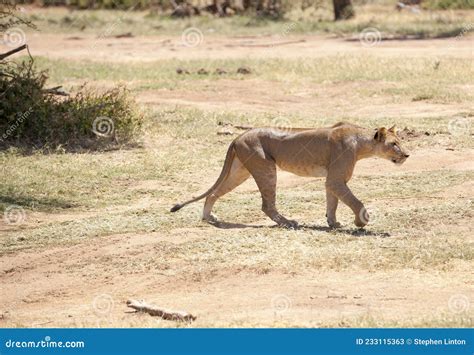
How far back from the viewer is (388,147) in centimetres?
1102

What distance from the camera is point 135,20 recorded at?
3391 centimetres

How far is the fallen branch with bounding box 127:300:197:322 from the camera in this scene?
8430mm

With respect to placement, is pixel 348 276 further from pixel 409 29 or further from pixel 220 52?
pixel 409 29

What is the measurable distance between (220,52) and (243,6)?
9.53 meters

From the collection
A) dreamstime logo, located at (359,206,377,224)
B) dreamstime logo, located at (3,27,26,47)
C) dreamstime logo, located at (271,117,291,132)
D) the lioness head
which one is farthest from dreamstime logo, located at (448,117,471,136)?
dreamstime logo, located at (3,27,26,47)

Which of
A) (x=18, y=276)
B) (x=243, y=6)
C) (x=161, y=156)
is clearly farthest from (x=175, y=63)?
(x=18, y=276)

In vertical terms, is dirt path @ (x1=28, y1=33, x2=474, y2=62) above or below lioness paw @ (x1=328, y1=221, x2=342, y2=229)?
below

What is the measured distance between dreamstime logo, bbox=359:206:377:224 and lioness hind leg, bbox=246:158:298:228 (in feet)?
2.36

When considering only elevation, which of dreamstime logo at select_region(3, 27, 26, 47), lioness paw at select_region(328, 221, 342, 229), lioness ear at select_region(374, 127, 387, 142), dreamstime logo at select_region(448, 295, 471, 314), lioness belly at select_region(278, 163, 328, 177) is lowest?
dreamstime logo at select_region(3, 27, 26, 47)

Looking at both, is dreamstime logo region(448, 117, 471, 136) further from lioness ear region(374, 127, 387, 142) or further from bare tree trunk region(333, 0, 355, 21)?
bare tree trunk region(333, 0, 355, 21)

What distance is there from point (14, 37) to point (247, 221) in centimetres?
1952

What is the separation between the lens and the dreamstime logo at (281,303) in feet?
28.5

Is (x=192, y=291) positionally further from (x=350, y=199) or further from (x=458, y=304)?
(x=458, y=304)

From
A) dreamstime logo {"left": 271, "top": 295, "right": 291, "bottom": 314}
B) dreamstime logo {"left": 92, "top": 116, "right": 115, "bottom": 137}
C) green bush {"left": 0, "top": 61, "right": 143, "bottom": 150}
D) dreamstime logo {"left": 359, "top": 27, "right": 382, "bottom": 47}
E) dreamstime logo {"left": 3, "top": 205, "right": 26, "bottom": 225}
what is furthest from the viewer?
dreamstime logo {"left": 359, "top": 27, "right": 382, "bottom": 47}
